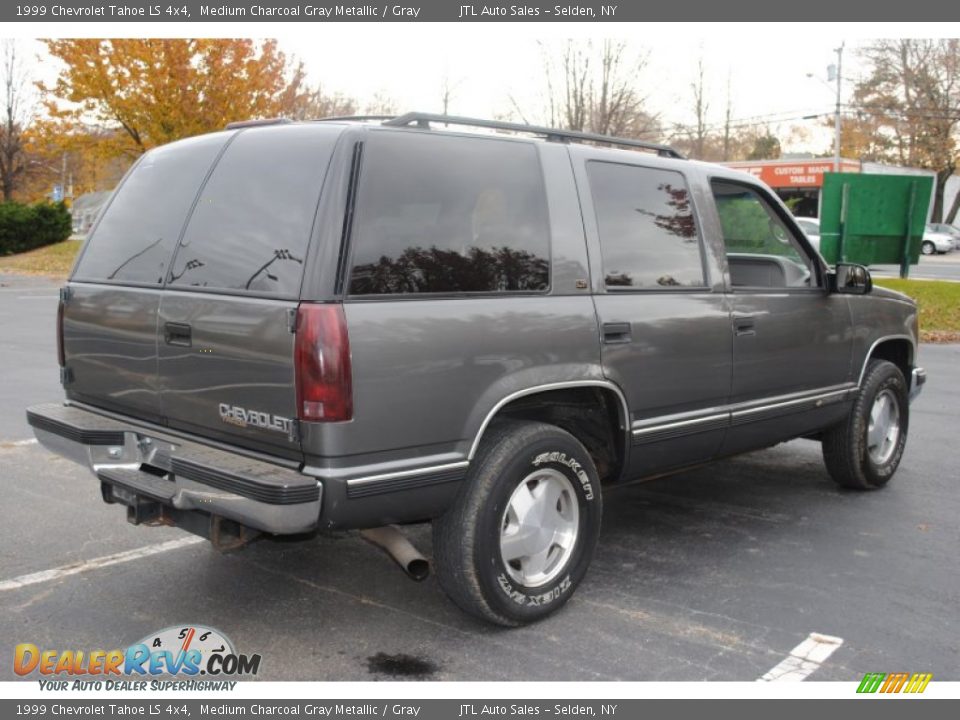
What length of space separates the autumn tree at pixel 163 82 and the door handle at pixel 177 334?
18.9 meters

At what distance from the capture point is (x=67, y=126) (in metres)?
23.0

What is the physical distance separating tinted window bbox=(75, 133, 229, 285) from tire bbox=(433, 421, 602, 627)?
1593 millimetres

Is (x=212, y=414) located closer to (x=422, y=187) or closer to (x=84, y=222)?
(x=422, y=187)

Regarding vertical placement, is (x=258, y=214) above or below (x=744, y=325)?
above

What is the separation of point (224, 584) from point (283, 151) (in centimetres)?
201

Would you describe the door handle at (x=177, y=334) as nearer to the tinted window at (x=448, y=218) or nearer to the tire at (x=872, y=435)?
the tinted window at (x=448, y=218)

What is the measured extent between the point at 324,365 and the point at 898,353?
181 inches

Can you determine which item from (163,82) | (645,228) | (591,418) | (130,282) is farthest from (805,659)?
(163,82)

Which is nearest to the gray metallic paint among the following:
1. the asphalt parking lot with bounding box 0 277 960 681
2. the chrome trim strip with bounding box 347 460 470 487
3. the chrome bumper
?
the chrome trim strip with bounding box 347 460 470 487

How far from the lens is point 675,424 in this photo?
453 centimetres

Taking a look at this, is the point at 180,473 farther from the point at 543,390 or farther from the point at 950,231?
the point at 950,231

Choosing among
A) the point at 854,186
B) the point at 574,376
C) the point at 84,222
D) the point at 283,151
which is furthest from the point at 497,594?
the point at 84,222

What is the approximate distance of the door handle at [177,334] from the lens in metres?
3.66

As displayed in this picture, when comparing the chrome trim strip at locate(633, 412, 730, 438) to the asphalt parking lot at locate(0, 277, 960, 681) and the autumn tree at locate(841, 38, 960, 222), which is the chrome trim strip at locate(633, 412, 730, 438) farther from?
the autumn tree at locate(841, 38, 960, 222)
